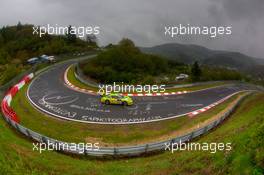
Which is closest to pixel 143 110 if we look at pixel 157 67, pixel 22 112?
pixel 22 112

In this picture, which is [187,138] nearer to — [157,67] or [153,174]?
[153,174]

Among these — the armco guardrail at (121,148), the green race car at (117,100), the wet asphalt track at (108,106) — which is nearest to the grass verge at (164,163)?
the armco guardrail at (121,148)

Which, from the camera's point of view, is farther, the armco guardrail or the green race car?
the green race car

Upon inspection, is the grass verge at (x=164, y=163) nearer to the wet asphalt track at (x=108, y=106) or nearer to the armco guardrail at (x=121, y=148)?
the armco guardrail at (x=121, y=148)

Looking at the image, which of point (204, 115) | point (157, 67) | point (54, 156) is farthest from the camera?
point (157, 67)

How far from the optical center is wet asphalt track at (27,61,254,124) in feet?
108

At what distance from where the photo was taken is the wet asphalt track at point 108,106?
33.0 meters

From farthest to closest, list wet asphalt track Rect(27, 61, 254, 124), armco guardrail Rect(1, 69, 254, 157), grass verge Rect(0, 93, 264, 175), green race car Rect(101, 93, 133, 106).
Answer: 1. green race car Rect(101, 93, 133, 106)
2. wet asphalt track Rect(27, 61, 254, 124)
3. armco guardrail Rect(1, 69, 254, 157)
4. grass verge Rect(0, 93, 264, 175)

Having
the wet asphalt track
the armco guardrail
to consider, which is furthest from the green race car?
the armco guardrail

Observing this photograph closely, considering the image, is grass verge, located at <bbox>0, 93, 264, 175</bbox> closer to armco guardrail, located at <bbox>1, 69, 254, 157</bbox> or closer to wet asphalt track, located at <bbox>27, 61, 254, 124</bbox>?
armco guardrail, located at <bbox>1, 69, 254, 157</bbox>

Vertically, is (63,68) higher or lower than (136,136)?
higher

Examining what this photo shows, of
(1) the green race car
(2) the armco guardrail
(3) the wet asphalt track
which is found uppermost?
(1) the green race car

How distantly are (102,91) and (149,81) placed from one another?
70.7 feet

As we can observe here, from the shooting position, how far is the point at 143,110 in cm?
3550
